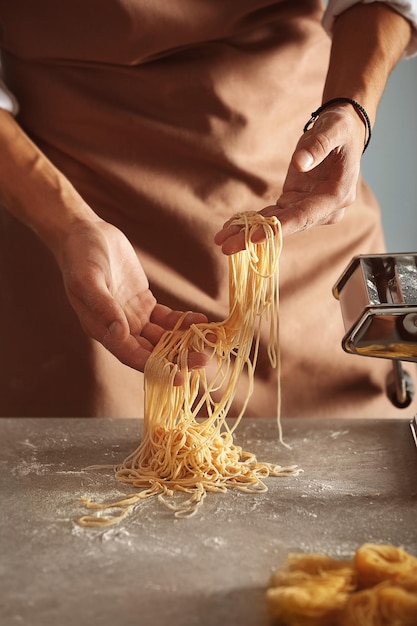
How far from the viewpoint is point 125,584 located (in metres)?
1.26

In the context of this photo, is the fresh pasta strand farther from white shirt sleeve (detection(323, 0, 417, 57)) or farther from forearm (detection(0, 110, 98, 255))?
white shirt sleeve (detection(323, 0, 417, 57))

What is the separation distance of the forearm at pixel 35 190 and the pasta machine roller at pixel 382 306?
1.85 ft

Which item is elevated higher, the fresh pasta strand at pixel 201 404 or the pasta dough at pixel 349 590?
the fresh pasta strand at pixel 201 404

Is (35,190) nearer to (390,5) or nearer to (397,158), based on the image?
(390,5)

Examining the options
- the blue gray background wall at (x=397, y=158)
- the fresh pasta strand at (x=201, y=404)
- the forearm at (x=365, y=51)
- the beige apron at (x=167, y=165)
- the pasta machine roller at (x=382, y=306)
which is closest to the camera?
the pasta machine roller at (x=382, y=306)

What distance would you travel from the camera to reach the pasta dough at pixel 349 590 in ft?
3.69

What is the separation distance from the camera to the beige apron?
207cm

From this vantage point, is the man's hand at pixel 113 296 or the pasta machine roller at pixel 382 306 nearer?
the pasta machine roller at pixel 382 306

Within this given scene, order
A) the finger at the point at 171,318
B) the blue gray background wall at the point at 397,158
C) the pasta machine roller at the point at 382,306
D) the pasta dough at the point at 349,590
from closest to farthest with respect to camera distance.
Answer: the pasta dough at the point at 349,590 < the pasta machine roller at the point at 382,306 < the finger at the point at 171,318 < the blue gray background wall at the point at 397,158

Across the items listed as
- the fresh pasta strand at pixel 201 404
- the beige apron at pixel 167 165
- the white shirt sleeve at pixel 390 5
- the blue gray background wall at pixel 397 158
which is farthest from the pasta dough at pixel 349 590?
the blue gray background wall at pixel 397 158

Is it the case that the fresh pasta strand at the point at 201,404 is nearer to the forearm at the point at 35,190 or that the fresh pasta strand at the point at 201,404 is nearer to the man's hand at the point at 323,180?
the man's hand at the point at 323,180

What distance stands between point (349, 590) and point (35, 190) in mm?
1126

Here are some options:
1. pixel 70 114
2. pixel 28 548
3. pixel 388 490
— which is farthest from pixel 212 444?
pixel 70 114

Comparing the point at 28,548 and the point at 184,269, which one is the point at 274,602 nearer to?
the point at 28,548
